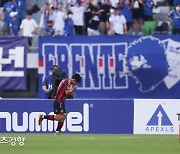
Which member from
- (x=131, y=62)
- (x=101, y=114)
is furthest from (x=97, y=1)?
(x=101, y=114)

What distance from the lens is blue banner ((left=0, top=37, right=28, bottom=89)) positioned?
81.4ft

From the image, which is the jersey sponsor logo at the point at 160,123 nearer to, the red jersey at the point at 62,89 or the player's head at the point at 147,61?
the red jersey at the point at 62,89

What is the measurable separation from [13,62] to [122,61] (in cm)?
375

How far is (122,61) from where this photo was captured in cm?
2464

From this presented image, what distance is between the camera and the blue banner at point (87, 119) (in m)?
19.9

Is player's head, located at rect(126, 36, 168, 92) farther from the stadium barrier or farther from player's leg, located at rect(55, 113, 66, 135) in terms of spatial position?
player's leg, located at rect(55, 113, 66, 135)

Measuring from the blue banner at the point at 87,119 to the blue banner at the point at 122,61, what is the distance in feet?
15.1

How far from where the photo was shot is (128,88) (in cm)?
2472
